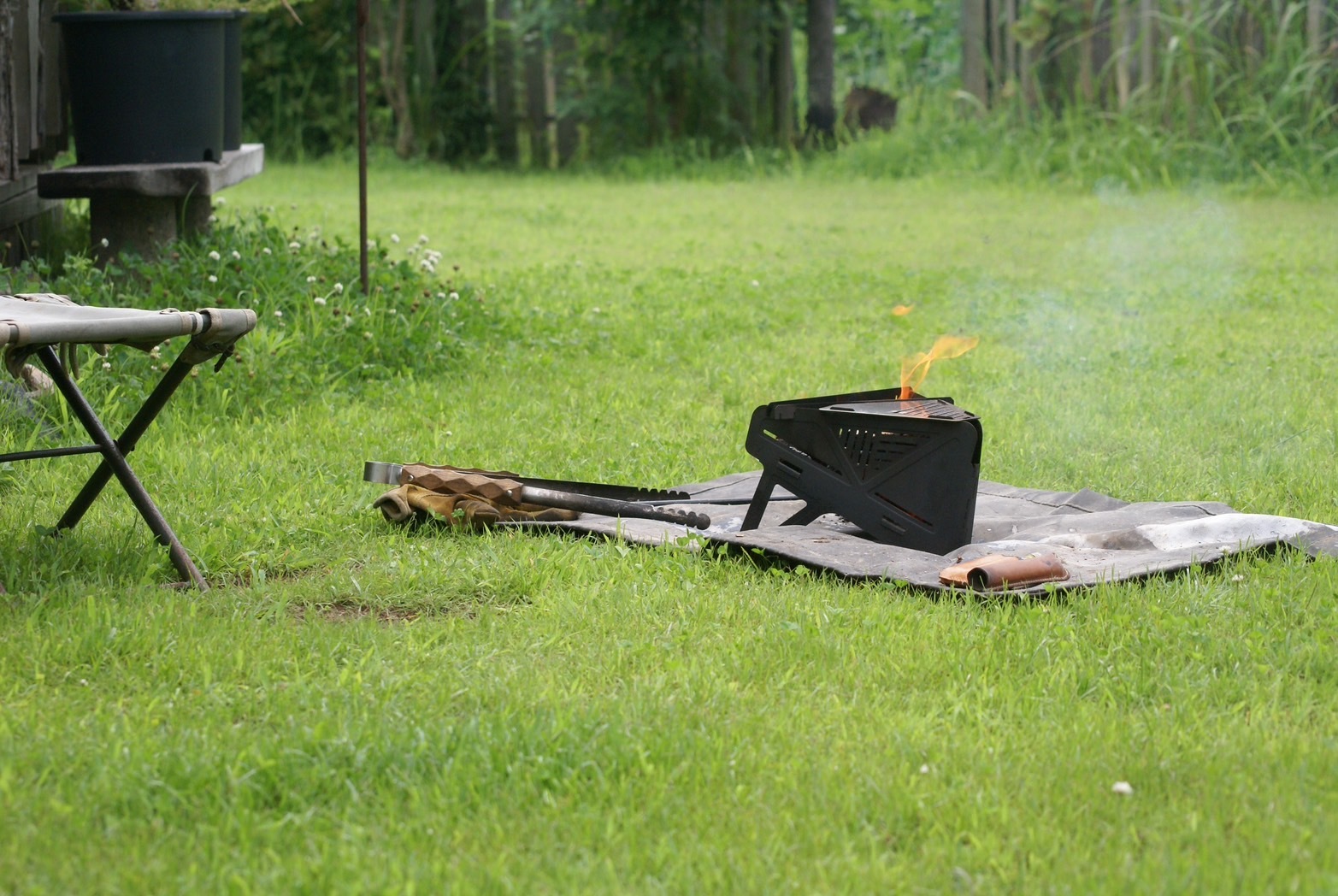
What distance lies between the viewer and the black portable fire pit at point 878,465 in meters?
3.44

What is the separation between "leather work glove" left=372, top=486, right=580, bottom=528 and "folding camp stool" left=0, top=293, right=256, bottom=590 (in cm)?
57

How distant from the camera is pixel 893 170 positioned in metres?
13.5

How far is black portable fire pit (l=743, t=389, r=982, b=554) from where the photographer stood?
344cm

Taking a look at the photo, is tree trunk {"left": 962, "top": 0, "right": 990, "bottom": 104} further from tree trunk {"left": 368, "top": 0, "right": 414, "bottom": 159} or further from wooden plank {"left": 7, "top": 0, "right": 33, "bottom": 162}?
wooden plank {"left": 7, "top": 0, "right": 33, "bottom": 162}

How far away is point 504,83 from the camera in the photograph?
48.4ft

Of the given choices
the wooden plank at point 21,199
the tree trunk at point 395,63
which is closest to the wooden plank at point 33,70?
the wooden plank at point 21,199

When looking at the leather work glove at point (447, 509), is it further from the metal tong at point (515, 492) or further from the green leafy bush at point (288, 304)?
the green leafy bush at point (288, 304)

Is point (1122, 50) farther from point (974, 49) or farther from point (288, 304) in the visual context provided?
point (288, 304)

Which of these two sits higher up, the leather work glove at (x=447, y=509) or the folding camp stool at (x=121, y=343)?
the folding camp stool at (x=121, y=343)

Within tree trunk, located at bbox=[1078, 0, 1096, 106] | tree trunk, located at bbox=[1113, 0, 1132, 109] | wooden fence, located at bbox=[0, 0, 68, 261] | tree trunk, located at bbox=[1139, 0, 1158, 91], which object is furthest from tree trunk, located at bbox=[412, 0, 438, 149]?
wooden fence, located at bbox=[0, 0, 68, 261]

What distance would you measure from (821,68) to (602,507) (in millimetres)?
11465

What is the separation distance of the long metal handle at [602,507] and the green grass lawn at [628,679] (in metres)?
0.12

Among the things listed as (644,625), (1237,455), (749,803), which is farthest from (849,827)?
(1237,455)

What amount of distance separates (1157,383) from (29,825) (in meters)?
4.47
